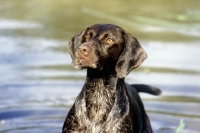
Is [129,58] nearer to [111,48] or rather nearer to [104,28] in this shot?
[111,48]

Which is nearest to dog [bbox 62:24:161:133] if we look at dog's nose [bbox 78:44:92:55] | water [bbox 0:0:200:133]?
dog's nose [bbox 78:44:92:55]

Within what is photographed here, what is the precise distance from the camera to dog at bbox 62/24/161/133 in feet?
25.9

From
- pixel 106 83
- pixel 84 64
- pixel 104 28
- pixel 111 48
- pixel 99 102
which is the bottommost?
pixel 99 102

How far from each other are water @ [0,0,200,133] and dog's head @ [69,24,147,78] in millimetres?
2733

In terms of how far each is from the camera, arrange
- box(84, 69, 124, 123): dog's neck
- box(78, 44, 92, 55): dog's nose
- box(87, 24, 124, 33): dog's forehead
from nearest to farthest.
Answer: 1. box(78, 44, 92, 55): dog's nose
2. box(87, 24, 124, 33): dog's forehead
3. box(84, 69, 124, 123): dog's neck

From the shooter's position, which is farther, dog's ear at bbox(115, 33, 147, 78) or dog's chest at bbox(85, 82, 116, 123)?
dog's chest at bbox(85, 82, 116, 123)

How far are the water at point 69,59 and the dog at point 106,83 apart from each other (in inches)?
92.6

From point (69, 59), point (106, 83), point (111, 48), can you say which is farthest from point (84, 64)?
point (69, 59)

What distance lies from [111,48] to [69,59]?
6290mm

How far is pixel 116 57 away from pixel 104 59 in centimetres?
28

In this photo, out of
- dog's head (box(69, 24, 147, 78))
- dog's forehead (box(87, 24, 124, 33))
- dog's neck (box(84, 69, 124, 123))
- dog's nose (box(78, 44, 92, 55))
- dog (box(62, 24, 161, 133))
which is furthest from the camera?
dog's neck (box(84, 69, 124, 123))

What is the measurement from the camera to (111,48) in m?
7.89

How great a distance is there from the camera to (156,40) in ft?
53.4

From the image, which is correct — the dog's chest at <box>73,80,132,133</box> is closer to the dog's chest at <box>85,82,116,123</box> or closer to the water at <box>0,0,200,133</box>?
the dog's chest at <box>85,82,116,123</box>
